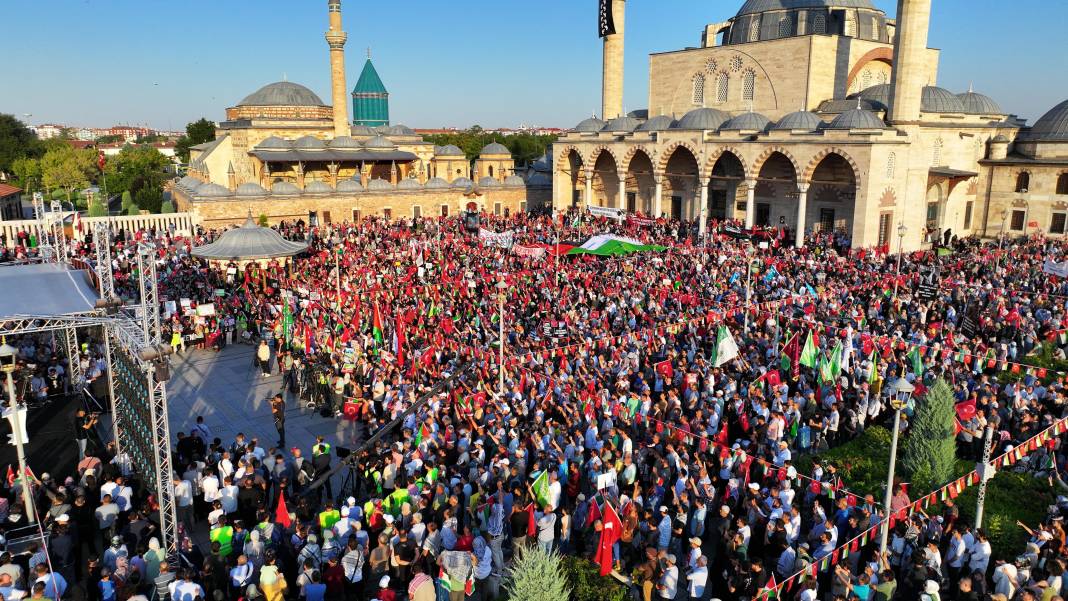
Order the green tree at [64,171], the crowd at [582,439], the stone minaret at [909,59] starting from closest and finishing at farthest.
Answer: the crowd at [582,439]
the stone minaret at [909,59]
the green tree at [64,171]

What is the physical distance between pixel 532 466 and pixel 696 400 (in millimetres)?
3483

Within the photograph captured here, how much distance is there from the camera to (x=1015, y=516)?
33.0ft

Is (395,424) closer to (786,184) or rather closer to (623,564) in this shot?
(623,564)

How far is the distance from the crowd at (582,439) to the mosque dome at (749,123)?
11.9m

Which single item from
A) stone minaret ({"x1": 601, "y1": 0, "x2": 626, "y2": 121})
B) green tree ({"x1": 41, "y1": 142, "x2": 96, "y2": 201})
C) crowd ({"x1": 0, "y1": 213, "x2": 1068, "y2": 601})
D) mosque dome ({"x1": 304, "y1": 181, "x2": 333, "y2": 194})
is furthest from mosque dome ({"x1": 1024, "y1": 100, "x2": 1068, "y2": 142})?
green tree ({"x1": 41, "y1": 142, "x2": 96, "y2": 201})

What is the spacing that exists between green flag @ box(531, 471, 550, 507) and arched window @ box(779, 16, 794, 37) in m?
35.9

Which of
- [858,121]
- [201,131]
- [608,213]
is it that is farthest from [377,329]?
[201,131]

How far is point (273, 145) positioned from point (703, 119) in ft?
80.3

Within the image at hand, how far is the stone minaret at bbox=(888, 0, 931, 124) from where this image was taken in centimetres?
2841

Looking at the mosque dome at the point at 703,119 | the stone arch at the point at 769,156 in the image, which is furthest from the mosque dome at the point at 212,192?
the stone arch at the point at 769,156

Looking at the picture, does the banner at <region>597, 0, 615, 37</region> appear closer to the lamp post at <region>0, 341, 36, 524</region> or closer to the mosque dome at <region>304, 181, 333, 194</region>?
the mosque dome at <region>304, 181, 333, 194</region>

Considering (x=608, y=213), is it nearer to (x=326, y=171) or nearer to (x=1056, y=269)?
(x=1056, y=269)

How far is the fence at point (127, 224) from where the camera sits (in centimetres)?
3356

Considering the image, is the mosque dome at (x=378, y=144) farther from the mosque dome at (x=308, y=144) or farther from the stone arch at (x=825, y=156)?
the stone arch at (x=825, y=156)
